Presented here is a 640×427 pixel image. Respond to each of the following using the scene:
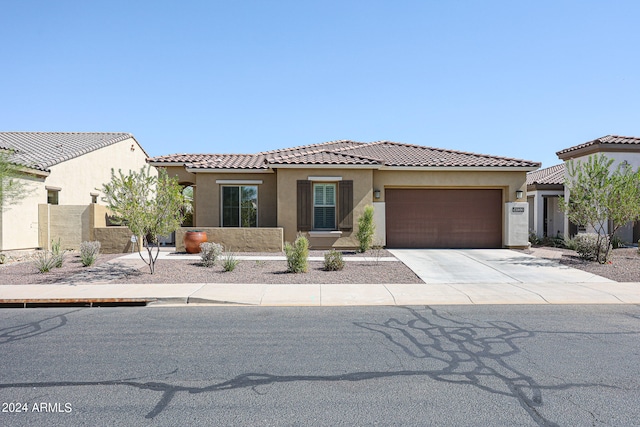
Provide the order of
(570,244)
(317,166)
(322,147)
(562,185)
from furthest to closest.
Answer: (322,147), (562,185), (570,244), (317,166)

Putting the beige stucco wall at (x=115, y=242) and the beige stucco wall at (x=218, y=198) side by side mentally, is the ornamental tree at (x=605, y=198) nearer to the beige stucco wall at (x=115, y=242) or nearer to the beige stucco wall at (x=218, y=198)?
the beige stucco wall at (x=218, y=198)

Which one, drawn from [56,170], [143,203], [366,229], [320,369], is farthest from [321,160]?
[320,369]

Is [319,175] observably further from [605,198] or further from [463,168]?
[605,198]

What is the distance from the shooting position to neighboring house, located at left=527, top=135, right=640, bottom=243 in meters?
17.8

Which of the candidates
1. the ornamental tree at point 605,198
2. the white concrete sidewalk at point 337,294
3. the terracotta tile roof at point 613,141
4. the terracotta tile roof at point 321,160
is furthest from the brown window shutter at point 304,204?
the terracotta tile roof at point 613,141

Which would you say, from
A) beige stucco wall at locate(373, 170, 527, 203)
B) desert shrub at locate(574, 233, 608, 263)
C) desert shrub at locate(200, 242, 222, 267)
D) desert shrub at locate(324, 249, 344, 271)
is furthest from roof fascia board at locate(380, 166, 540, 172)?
desert shrub at locate(200, 242, 222, 267)

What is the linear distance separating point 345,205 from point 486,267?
607cm

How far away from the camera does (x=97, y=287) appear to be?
388 inches

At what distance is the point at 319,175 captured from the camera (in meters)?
16.7

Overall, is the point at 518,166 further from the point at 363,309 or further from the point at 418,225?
the point at 363,309

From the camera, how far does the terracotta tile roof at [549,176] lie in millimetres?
21594

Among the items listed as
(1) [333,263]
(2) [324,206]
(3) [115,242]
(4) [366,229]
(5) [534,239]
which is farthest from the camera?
(5) [534,239]

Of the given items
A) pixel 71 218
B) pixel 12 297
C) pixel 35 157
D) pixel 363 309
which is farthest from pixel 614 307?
pixel 35 157

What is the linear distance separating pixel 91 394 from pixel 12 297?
6.24 meters
